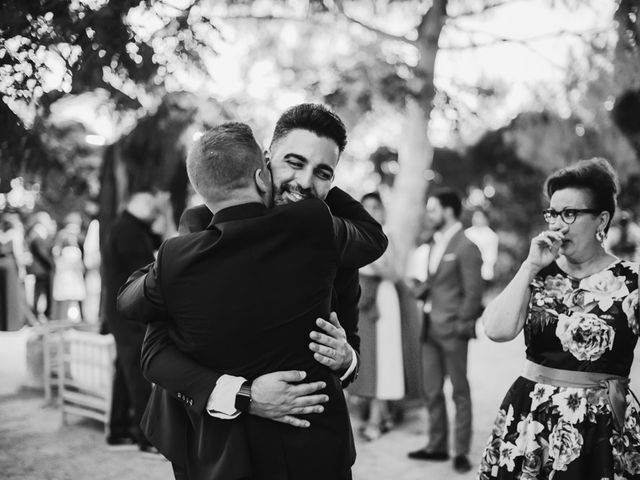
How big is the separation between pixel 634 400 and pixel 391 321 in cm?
367

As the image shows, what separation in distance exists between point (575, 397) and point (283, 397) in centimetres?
134

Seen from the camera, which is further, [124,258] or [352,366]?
[124,258]

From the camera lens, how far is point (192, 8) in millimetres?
3279

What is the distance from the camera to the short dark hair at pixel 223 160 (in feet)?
6.37

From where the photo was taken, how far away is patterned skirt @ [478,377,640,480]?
8.28ft

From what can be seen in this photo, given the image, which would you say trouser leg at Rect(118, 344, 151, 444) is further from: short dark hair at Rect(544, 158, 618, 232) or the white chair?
short dark hair at Rect(544, 158, 618, 232)

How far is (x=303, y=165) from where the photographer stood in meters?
2.34

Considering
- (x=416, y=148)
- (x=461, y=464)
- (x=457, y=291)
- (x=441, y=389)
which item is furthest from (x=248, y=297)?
(x=416, y=148)

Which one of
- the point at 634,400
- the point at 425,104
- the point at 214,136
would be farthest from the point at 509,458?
the point at 425,104

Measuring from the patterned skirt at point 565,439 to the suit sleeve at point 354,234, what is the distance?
104 centimetres

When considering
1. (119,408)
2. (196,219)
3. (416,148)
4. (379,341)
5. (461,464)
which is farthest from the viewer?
(416,148)

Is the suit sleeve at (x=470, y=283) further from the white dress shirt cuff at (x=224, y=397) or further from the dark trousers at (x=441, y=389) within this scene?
the white dress shirt cuff at (x=224, y=397)

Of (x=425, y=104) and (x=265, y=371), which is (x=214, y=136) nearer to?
(x=265, y=371)

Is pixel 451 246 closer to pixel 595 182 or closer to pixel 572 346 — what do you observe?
pixel 595 182
